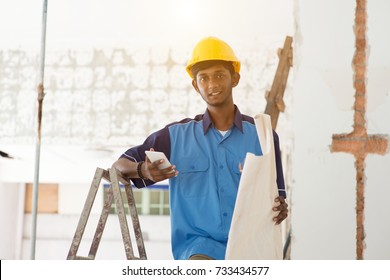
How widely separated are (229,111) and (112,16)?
11.7 feet

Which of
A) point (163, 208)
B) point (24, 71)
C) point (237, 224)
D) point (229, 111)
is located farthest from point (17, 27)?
point (163, 208)

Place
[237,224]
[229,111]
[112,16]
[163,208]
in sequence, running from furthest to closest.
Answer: [163,208]
[112,16]
[229,111]
[237,224]

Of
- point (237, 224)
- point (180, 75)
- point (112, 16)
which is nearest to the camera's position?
point (237, 224)

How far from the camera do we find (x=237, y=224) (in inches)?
84.1

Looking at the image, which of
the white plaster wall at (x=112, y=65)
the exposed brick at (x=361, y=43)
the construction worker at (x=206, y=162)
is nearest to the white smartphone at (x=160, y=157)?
the construction worker at (x=206, y=162)

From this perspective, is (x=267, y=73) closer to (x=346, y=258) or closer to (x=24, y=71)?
(x=24, y=71)

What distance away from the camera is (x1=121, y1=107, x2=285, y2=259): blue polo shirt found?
2266 millimetres

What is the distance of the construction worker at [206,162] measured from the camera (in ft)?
7.41

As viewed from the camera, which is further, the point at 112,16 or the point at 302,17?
the point at 112,16

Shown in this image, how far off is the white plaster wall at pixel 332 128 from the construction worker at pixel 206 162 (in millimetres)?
168

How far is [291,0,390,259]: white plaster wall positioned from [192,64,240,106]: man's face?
33 cm

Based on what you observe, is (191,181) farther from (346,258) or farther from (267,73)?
(267,73)

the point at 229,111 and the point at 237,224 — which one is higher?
the point at 229,111

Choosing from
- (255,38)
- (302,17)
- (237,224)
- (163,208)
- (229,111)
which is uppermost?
(255,38)
